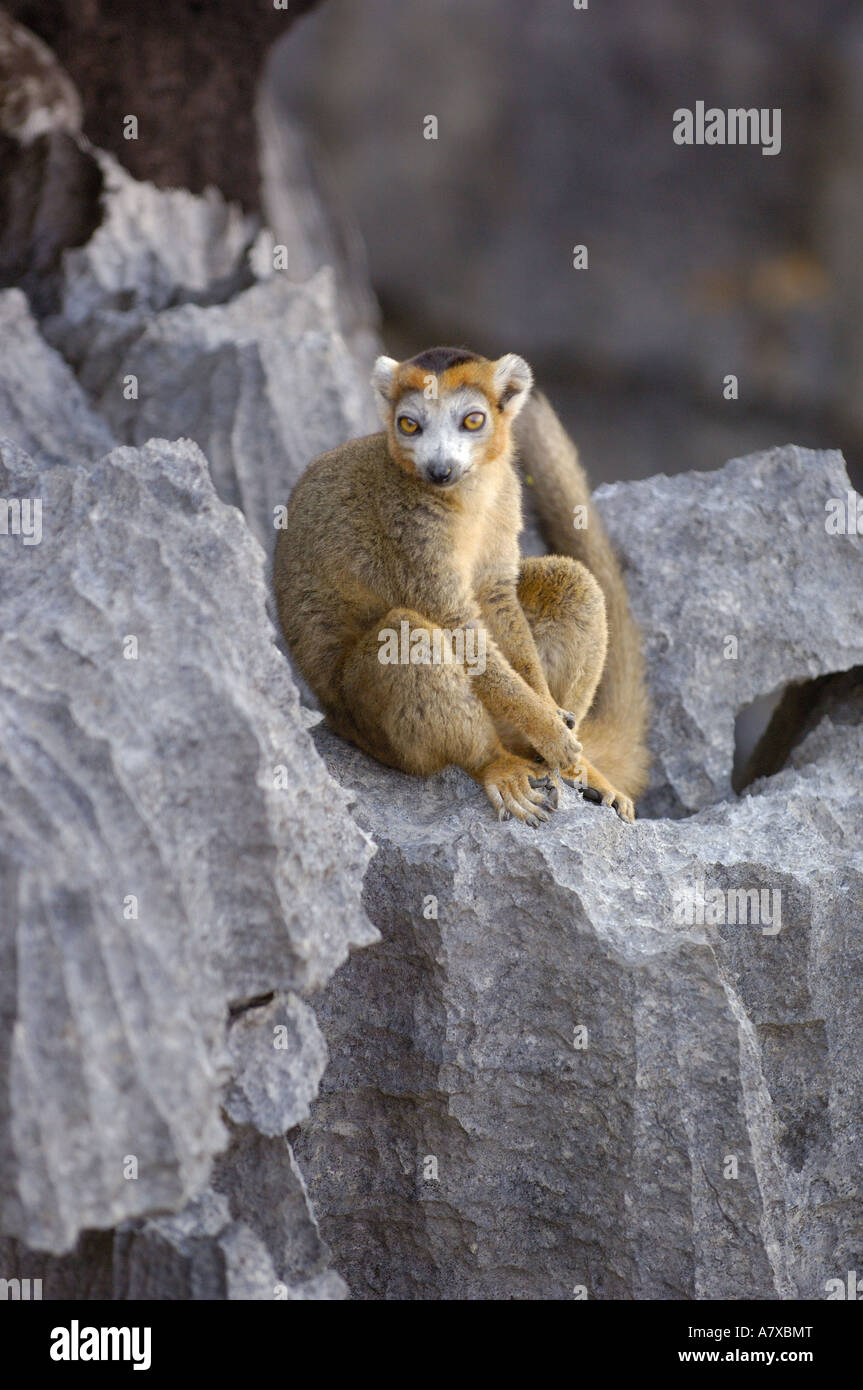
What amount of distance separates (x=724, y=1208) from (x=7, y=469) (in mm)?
3085

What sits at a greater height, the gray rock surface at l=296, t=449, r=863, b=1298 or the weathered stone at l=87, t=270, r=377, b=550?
the weathered stone at l=87, t=270, r=377, b=550

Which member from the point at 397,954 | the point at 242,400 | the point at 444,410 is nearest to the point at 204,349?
the point at 242,400

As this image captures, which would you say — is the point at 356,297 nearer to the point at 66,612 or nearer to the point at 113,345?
the point at 113,345

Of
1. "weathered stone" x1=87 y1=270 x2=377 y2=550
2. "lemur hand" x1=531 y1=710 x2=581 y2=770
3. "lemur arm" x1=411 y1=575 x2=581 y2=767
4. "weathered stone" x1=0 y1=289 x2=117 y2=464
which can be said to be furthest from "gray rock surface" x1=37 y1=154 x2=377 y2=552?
"lemur hand" x1=531 y1=710 x2=581 y2=770

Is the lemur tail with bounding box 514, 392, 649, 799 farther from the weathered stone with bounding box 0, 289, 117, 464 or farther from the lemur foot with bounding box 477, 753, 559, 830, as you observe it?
the weathered stone with bounding box 0, 289, 117, 464

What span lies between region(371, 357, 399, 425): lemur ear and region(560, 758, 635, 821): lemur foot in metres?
1.45

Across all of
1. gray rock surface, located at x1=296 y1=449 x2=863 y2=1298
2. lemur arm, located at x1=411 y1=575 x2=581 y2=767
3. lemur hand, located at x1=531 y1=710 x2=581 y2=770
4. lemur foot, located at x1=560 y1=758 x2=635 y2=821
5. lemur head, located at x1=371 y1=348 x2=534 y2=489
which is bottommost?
gray rock surface, located at x1=296 y1=449 x2=863 y2=1298

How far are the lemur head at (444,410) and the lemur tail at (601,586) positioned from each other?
72 cm

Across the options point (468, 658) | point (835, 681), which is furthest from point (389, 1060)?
point (835, 681)

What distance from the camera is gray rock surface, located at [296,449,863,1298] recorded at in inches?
153

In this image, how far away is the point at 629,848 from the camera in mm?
4332

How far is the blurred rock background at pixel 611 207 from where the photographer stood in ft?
41.3

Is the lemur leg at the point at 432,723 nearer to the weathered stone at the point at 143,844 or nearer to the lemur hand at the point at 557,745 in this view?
the lemur hand at the point at 557,745

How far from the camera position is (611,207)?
12930 mm
